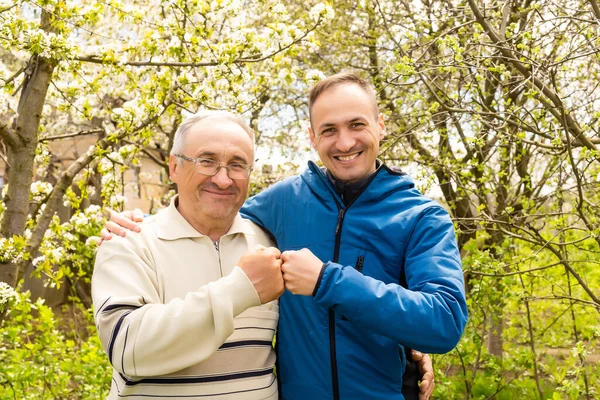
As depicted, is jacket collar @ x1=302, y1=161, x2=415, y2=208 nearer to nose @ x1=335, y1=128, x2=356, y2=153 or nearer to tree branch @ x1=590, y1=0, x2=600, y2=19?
nose @ x1=335, y1=128, x2=356, y2=153

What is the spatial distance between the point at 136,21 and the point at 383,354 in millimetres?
3886

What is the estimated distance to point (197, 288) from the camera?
217cm

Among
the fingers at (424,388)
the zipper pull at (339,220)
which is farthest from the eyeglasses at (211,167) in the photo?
the fingers at (424,388)

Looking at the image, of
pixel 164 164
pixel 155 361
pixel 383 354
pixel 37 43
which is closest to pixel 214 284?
pixel 155 361

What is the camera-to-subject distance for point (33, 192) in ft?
18.8

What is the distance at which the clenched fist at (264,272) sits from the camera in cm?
189

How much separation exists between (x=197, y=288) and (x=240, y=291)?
14.6 inches

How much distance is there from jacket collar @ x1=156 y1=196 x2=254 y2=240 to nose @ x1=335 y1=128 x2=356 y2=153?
0.53m

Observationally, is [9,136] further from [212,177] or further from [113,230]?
[212,177]

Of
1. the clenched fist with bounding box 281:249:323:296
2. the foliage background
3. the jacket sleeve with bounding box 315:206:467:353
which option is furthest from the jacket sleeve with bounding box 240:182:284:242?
the foliage background

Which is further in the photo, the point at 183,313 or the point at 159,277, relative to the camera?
the point at 159,277

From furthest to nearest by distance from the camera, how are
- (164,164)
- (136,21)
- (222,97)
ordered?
(164,164) → (222,97) → (136,21)

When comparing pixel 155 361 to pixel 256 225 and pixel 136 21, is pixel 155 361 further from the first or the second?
pixel 136 21

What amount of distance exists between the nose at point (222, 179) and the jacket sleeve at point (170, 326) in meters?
0.47
